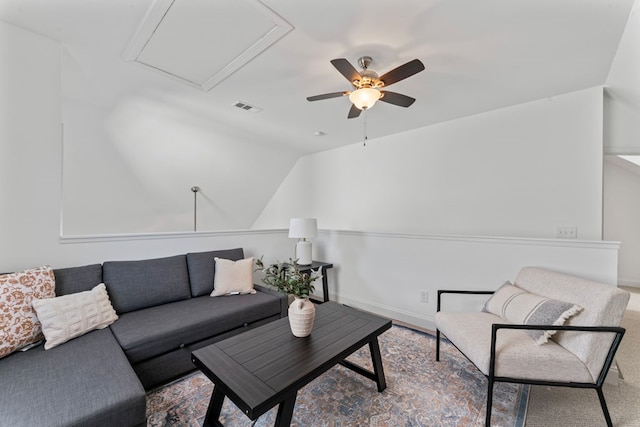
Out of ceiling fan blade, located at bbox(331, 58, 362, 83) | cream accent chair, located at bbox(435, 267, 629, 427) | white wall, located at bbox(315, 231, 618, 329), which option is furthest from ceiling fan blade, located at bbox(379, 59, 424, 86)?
white wall, located at bbox(315, 231, 618, 329)

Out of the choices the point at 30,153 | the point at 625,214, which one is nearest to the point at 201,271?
the point at 30,153

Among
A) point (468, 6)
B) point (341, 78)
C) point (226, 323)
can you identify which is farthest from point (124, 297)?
point (468, 6)

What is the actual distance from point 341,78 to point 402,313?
2.68 m

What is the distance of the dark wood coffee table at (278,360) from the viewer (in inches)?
52.3

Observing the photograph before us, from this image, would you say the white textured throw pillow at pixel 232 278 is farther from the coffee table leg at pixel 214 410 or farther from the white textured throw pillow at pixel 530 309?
the white textured throw pillow at pixel 530 309

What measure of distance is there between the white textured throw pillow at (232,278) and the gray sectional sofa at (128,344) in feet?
0.30

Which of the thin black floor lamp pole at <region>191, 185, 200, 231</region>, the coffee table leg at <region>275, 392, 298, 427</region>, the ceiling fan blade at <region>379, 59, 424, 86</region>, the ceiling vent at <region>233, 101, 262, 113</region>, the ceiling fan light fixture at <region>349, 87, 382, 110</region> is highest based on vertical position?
the ceiling vent at <region>233, 101, 262, 113</region>

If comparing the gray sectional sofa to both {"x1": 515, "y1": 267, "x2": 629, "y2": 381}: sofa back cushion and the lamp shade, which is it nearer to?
the lamp shade

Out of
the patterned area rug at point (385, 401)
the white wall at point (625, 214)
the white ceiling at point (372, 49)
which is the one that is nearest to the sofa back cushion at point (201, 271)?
the patterned area rug at point (385, 401)

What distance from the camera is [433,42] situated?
1755mm

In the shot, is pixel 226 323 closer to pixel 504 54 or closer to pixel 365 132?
pixel 365 132

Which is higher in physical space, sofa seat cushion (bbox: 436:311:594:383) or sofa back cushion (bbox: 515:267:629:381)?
sofa back cushion (bbox: 515:267:629:381)

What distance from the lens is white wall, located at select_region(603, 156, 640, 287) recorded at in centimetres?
453

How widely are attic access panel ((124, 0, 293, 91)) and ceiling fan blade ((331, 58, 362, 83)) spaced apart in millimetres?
357
